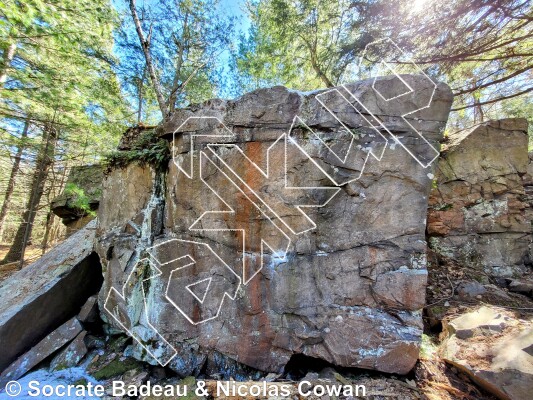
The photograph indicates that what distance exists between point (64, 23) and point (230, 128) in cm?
421

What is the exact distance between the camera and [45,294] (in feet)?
12.0

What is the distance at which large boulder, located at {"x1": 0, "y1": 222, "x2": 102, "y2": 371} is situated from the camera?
10.8 ft

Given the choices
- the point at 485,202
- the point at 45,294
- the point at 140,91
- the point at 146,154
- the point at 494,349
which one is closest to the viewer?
the point at 494,349

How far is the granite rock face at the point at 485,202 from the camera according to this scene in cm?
383

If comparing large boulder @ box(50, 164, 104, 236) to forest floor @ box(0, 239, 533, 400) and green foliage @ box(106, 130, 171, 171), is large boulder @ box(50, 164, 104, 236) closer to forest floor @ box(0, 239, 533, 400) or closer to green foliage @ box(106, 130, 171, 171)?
green foliage @ box(106, 130, 171, 171)

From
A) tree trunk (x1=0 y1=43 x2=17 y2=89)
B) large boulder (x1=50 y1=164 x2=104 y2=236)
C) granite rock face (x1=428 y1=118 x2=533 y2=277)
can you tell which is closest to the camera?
granite rock face (x1=428 y1=118 x2=533 y2=277)

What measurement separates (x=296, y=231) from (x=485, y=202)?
3.56 meters

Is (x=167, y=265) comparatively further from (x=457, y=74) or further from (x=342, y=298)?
(x=457, y=74)

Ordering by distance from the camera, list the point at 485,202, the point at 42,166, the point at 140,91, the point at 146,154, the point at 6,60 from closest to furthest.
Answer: the point at 146,154 < the point at 485,202 < the point at 6,60 < the point at 42,166 < the point at 140,91

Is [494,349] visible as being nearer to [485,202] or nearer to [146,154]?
[485,202]

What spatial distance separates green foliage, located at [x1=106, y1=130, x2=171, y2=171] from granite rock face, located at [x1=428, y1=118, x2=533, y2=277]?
4.49 m

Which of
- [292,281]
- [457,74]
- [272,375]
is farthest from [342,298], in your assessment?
[457,74]

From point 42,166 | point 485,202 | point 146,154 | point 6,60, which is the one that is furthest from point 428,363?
point 6,60

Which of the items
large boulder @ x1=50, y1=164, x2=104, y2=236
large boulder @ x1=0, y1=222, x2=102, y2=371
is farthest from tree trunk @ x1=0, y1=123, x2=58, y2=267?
large boulder @ x1=0, y1=222, x2=102, y2=371
